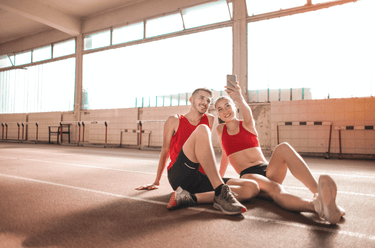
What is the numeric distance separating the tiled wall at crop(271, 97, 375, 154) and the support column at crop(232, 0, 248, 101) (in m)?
1.37

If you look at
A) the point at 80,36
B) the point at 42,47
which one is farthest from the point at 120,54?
the point at 42,47

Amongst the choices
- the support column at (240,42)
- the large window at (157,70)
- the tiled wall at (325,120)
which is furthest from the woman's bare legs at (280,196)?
the large window at (157,70)

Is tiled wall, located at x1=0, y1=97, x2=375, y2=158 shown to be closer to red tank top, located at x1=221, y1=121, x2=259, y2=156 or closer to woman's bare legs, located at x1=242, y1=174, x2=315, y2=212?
red tank top, located at x1=221, y1=121, x2=259, y2=156

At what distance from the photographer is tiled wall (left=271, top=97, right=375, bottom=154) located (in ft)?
19.9

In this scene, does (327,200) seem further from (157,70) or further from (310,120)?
(157,70)

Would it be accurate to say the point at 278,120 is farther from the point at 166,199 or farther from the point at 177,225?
the point at 177,225

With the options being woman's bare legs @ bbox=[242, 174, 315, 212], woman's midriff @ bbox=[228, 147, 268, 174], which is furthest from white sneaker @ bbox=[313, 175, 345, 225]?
woman's midriff @ bbox=[228, 147, 268, 174]

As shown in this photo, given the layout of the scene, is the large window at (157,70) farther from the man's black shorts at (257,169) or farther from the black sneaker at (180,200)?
the black sneaker at (180,200)

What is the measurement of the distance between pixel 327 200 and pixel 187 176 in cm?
94

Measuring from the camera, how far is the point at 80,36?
1125 centimetres

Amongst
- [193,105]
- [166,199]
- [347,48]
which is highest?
[347,48]

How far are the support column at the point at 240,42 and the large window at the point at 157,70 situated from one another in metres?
0.26

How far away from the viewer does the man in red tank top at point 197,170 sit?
1750 millimetres

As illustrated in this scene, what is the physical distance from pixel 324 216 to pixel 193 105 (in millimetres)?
1308
